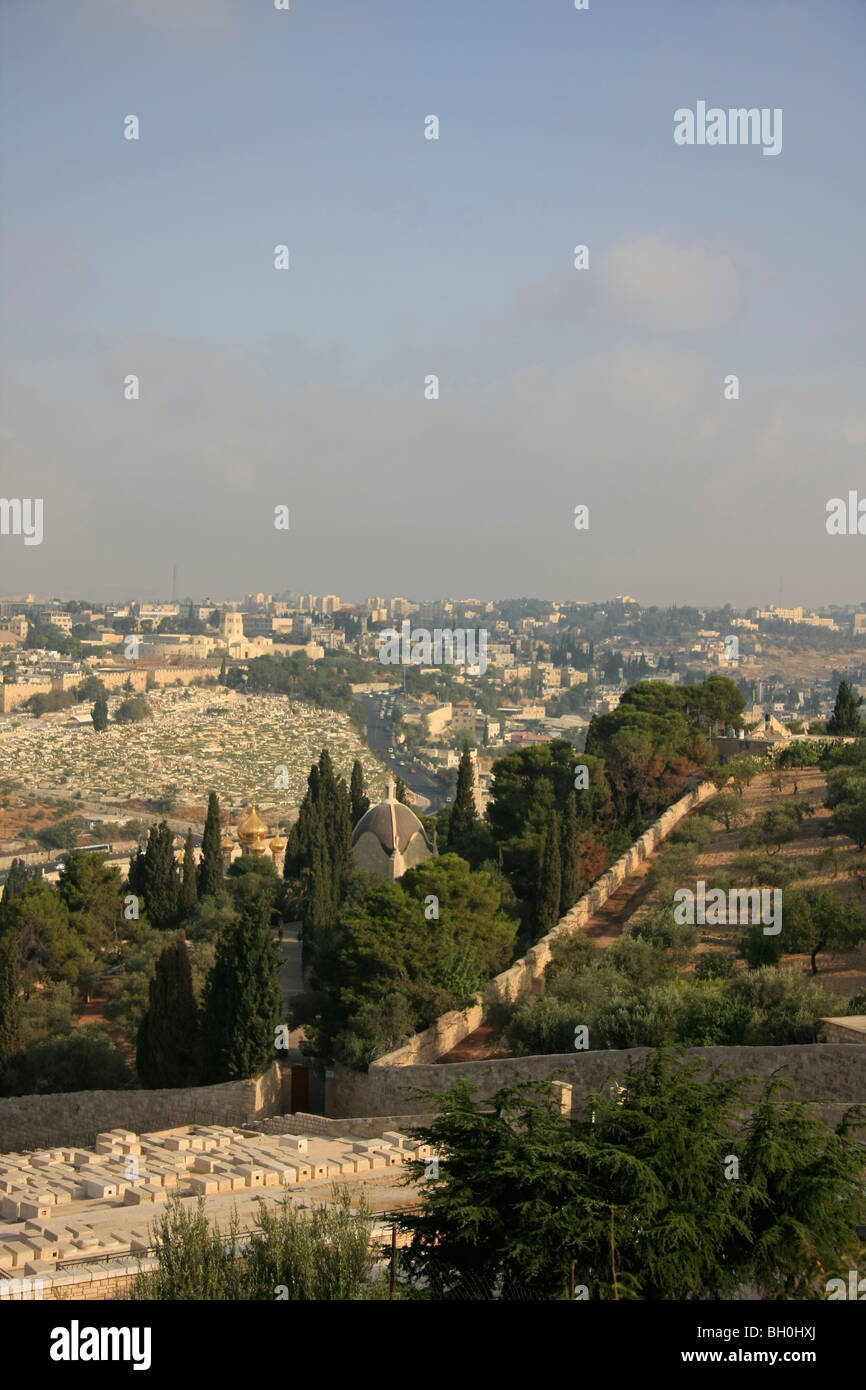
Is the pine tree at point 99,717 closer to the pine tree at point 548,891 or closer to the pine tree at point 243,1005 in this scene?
the pine tree at point 548,891

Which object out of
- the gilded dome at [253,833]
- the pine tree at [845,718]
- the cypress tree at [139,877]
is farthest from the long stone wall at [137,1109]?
the pine tree at [845,718]

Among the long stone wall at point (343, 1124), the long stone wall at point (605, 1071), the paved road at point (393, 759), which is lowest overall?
the paved road at point (393, 759)

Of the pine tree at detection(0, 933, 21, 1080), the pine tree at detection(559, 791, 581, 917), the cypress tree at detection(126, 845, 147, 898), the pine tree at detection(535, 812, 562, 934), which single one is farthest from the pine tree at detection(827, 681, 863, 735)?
the pine tree at detection(0, 933, 21, 1080)

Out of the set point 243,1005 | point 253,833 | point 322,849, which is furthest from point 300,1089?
point 253,833

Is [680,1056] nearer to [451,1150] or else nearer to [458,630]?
[451,1150]

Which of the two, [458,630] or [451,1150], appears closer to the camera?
[451,1150]
